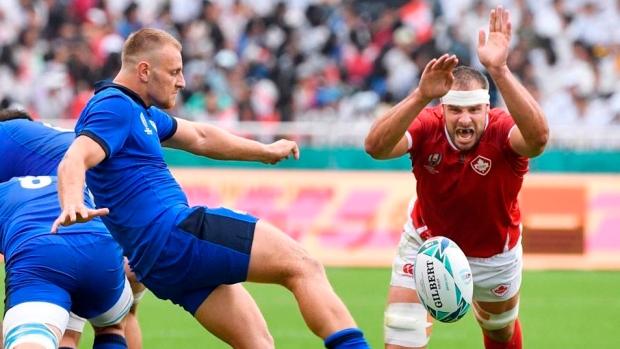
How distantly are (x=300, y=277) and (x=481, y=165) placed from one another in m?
1.76

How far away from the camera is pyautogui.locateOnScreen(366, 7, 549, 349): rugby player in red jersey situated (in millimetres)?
6930

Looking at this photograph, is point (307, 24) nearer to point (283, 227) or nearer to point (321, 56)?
point (321, 56)

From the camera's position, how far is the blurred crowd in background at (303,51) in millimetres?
18641

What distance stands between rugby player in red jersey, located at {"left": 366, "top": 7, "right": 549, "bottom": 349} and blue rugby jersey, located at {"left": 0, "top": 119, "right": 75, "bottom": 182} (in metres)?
1.88

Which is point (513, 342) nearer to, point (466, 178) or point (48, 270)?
point (466, 178)

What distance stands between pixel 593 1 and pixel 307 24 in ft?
16.7

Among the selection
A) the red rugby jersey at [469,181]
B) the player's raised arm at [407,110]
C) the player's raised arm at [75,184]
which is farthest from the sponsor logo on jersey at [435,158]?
the player's raised arm at [75,184]

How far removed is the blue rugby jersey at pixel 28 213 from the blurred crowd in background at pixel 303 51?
11404 mm

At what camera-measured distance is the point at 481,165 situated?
7195 millimetres

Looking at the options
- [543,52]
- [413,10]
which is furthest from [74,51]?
[543,52]

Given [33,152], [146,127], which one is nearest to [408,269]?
[146,127]

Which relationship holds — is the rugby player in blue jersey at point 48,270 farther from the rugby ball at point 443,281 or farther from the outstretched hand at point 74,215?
the rugby ball at point 443,281

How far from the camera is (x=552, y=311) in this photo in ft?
38.1

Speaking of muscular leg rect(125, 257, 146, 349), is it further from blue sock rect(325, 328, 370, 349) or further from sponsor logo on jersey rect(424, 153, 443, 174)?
blue sock rect(325, 328, 370, 349)
